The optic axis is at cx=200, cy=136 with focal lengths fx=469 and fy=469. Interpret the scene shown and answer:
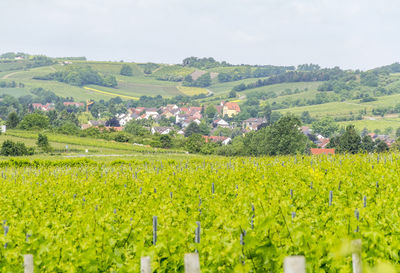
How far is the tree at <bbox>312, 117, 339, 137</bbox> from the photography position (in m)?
135

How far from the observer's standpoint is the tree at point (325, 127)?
135250mm

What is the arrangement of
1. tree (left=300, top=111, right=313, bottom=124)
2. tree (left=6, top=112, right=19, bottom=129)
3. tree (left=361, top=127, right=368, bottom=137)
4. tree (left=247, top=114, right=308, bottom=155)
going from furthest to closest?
tree (left=300, top=111, right=313, bottom=124) → tree (left=361, top=127, right=368, bottom=137) → tree (left=6, top=112, right=19, bottom=129) → tree (left=247, top=114, right=308, bottom=155)

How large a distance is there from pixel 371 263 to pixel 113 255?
10.4 feet

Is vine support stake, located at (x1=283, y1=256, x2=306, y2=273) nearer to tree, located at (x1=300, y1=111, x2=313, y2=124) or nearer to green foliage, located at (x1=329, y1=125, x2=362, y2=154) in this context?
green foliage, located at (x1=329, y1=125, x2=362, y2=154)

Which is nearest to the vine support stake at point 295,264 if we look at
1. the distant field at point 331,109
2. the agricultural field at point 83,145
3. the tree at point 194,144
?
the agricultural field at point 83,145

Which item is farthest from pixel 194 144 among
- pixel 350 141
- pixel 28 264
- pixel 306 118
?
pixel 306 118

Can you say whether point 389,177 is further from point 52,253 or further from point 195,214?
point 52,253

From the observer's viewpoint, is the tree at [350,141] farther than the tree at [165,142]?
No

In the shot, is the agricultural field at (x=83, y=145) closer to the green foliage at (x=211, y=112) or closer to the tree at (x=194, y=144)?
the tree at (x=194, y=144)

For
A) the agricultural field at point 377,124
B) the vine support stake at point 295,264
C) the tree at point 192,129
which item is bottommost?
the tree at point 192,129

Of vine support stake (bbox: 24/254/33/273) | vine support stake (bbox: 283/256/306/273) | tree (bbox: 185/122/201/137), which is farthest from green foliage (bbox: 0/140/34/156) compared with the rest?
tree (bbox: 185/122/201/137)

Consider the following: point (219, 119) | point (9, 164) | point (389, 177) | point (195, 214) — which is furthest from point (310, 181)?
point (219, 119)

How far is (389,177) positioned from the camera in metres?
12.1

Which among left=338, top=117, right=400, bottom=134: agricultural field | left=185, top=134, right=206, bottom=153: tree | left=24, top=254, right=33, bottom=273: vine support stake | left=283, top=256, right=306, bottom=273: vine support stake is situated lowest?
left=338, top=117, right=400, bottom=134: agricultural field
